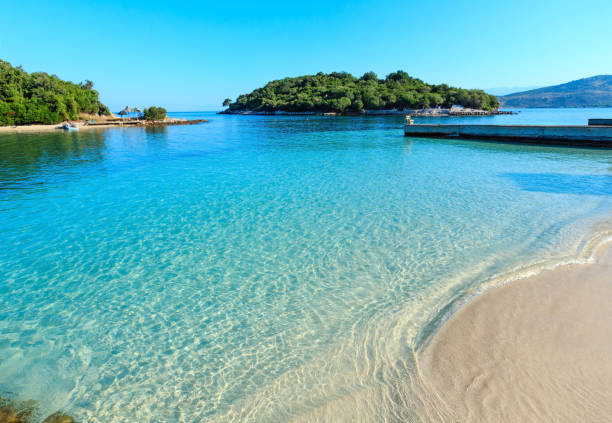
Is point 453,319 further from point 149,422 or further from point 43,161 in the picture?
point 43,161

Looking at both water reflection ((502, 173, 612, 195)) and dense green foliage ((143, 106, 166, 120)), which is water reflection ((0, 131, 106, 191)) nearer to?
water reflection ((502, 173, 612, 195))

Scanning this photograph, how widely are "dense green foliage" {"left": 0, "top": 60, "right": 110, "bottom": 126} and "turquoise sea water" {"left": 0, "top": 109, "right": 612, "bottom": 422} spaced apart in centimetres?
5654

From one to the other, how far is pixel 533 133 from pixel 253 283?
30.7 metres

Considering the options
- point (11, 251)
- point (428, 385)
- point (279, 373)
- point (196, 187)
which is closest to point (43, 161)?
point (196, 187)

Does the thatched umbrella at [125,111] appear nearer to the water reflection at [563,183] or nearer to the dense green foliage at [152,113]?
the dense green foliage at [152,113]

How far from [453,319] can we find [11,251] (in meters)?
9.60

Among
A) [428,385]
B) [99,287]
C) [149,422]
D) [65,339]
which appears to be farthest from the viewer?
[99,287]

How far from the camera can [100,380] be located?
380cm

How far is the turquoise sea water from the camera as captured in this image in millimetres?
3639

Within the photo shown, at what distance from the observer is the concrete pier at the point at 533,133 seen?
80.7ft

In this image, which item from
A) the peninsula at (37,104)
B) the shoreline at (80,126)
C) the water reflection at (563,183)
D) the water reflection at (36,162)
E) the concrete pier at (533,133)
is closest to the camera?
→ the water reflection at (563,183)

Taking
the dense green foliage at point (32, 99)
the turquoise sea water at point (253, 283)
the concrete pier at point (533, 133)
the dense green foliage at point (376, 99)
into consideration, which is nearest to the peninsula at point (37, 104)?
the dense green foliage at point (32, 99)

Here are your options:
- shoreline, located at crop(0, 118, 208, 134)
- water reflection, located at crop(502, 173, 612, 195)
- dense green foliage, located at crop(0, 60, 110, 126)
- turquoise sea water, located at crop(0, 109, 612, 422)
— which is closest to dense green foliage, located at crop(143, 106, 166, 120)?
shoreline, located at crop(0, 118, 208, 134)

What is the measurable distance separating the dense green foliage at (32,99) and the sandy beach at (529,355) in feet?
240
